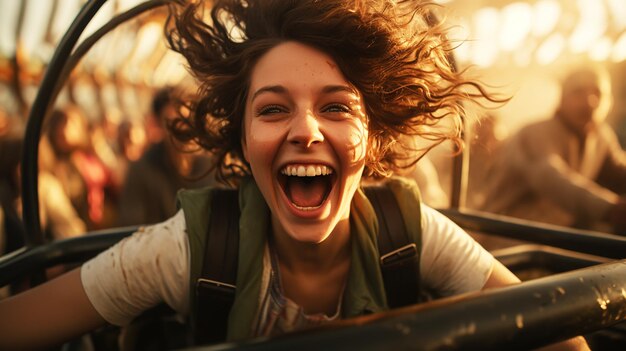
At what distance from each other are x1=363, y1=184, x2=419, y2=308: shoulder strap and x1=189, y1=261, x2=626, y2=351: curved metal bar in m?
0.40

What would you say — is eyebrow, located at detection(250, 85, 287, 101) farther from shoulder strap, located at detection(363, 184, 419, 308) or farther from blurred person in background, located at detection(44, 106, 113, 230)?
blurred person in background, located at detection(44, 106, 113, 230)

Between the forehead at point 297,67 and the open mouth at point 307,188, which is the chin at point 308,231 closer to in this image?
the open mouth at point 307,188


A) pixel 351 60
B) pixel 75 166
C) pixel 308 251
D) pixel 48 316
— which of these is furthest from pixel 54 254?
pixel 75 166

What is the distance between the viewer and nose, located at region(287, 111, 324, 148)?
88 cm

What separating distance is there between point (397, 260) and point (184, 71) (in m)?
0.88

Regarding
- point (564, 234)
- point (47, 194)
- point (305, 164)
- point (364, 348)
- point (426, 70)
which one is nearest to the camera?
point (364, 348)

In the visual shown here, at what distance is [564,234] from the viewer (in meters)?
1.27

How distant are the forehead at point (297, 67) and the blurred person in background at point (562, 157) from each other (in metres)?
1.62

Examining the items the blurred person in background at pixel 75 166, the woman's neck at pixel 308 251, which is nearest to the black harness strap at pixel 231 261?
the woman's neck at pixel 308 251

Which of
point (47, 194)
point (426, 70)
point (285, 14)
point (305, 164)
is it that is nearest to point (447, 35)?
point (426, 70)

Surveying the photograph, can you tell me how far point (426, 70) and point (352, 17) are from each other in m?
0.24

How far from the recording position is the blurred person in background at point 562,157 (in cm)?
226

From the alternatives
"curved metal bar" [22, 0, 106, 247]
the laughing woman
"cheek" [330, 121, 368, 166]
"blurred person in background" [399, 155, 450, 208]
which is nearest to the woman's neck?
the laughing woman

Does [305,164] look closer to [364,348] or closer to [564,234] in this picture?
[364,348]
